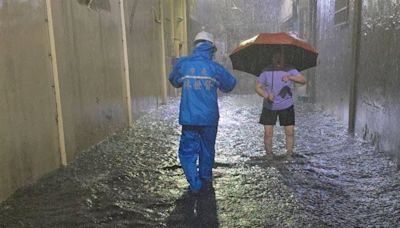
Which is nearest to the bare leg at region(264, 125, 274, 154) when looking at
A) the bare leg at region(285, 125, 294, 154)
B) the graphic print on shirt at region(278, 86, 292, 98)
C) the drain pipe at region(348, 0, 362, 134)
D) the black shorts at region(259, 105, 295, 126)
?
the black shorts at region(259, 105, 295, 126)

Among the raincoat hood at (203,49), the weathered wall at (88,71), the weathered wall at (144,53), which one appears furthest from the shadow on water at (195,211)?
the weathered wall at (144,53)

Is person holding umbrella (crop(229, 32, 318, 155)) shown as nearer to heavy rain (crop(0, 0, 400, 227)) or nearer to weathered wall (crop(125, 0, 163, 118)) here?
heavy rain (crop(0, 0, 400, 227))

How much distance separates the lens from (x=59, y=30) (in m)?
5.54

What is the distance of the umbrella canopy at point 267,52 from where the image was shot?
5309mm

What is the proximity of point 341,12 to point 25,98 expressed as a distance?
7.22 meters

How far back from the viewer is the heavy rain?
3.78m

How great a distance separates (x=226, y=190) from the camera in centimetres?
447

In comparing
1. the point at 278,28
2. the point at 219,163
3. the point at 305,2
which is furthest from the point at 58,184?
the point at 278,28

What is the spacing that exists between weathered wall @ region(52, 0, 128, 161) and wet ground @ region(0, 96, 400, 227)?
1.58 ft

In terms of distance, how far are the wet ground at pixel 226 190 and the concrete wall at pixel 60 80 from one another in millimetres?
363

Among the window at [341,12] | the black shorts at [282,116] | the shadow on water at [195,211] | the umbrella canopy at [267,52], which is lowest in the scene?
the shadow on water at [195,211]

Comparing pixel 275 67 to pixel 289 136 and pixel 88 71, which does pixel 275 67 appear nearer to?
pixel 289 136

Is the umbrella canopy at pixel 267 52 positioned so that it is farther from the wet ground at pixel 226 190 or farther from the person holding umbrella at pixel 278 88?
the wet ground at pixel 226 190

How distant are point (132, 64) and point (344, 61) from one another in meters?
4.80
